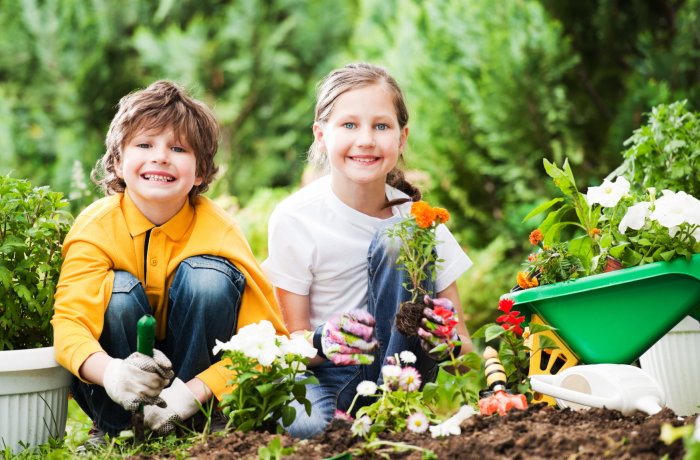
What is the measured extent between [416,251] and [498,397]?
466 millimetres

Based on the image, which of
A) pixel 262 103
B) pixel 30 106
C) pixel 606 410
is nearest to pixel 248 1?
pixel 262 103

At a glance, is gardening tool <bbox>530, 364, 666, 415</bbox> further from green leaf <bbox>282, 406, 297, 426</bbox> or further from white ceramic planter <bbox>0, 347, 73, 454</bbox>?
white ceramic planter <bbox>0, 347, 73, 454</bbox>

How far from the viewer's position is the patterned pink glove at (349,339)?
4.98 feet

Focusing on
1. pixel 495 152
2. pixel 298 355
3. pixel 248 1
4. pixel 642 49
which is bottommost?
pixel 298 355

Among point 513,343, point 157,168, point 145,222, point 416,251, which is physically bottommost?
point 513,343

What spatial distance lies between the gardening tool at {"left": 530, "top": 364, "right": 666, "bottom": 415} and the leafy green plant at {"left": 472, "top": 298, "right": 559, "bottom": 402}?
0.08 metres

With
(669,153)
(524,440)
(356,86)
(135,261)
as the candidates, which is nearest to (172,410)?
(135,261)

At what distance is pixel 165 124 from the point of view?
1.78 m

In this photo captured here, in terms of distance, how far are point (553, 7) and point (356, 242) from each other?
2673 mm

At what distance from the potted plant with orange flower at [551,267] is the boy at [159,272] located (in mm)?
762

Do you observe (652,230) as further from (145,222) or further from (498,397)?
(145,222)

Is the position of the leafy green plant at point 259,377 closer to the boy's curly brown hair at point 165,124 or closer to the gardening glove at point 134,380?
the gardening glove at point 134,380

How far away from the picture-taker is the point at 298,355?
136 centimetres

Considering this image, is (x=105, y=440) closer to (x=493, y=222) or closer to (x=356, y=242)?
(x=356, y=242)
